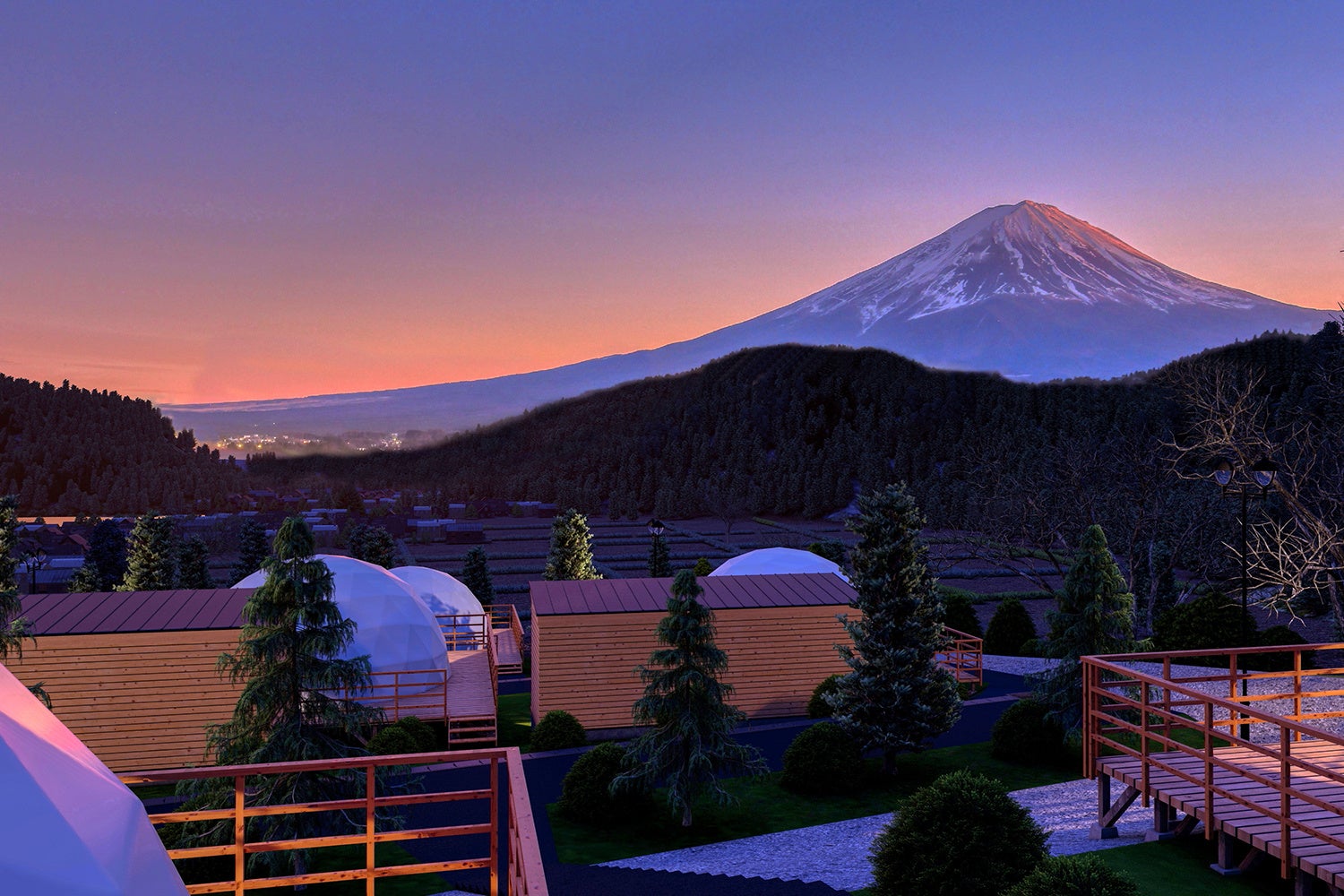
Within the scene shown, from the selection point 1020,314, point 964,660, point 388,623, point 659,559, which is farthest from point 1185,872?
point 1020,314

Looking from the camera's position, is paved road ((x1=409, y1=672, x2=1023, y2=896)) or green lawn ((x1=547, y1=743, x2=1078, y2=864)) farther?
green lawn ((x1=547, y1=743, x2=1078, y2=864))

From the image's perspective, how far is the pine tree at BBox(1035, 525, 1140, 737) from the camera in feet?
55.1

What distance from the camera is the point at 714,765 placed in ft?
48.9

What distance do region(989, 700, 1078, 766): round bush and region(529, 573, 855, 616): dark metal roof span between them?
6.37 metres

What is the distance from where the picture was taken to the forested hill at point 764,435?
102 meters

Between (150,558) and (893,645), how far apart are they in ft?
97.9

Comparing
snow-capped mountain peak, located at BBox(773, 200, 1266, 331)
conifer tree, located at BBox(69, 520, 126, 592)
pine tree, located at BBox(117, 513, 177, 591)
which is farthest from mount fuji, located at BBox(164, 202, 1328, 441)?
pine tree, located at BBox(117, 513, 177, 591)

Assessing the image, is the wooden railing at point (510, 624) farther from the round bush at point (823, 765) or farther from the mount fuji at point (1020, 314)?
the mount fuji at point (1020, 314)

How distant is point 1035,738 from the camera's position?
55.9ft

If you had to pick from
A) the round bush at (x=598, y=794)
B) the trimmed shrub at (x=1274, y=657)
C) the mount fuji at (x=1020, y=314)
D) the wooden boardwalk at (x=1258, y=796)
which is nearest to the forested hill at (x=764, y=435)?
the mount fuji at (x=1020, y=314)

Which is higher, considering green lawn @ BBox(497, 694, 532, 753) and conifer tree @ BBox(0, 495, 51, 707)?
conifer tree @ BBox(0, 495, 51, 707)

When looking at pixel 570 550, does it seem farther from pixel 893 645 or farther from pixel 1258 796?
pixel 1258 796

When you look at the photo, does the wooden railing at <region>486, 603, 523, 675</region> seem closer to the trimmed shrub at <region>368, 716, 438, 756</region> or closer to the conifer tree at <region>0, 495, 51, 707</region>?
the trimmed shrub at <region>368, 716, 438, 756</region>

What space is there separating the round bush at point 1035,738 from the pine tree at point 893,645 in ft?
3.59
